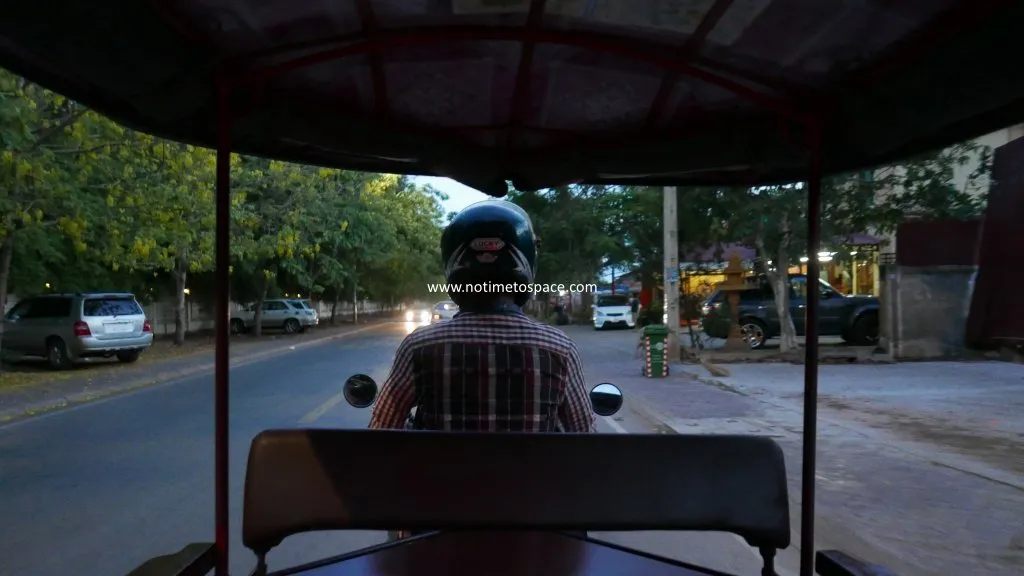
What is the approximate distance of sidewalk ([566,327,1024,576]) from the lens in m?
5.12

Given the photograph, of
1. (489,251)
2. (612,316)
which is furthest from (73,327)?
(612,316)

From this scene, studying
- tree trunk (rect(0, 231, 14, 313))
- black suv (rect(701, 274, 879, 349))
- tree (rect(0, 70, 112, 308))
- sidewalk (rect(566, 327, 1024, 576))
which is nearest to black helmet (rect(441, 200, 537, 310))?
sidewalk (rect(566, 327, 1024, 576))

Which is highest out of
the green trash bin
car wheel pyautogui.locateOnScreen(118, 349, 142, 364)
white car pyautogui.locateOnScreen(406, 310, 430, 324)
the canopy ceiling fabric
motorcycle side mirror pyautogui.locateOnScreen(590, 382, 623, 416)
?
the canopy ceiling fabric

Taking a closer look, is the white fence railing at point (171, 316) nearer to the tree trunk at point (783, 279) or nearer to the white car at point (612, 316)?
the white car at point (612, 316)

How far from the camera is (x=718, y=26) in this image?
2.30m

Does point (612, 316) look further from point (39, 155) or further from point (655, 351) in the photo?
point (39, 155)

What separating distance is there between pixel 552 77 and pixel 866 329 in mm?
20611

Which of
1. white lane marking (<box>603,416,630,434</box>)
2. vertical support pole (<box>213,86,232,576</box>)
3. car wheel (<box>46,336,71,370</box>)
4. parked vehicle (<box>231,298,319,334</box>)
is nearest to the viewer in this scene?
vertical support pole (<box>213,86,232,576</box>)

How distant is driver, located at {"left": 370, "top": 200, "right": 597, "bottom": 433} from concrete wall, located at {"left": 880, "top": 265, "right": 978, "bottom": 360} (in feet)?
54.4

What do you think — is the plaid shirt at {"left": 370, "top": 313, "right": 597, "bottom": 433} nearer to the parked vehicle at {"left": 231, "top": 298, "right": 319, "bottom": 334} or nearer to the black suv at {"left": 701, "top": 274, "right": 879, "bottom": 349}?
the black suv at {"left": 701, "top": 274, "right": 879, "bottom": 349}

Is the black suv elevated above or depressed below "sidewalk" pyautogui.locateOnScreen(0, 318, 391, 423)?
above

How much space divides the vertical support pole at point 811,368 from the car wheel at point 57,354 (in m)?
19.0

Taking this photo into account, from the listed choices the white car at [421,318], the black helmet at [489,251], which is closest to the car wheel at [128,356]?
the black helmet at [489,251]

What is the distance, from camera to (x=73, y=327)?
689 inches
